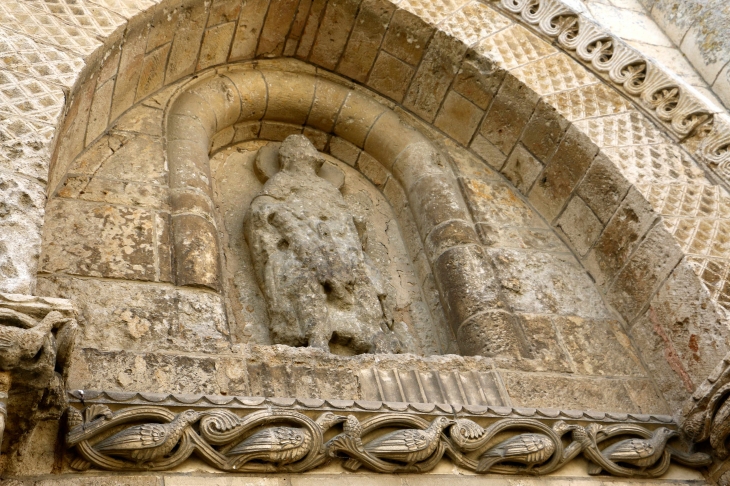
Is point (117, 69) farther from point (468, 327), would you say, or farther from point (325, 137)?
point (468, 327)

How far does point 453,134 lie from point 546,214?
2.75 feet

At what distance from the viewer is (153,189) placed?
433 cm

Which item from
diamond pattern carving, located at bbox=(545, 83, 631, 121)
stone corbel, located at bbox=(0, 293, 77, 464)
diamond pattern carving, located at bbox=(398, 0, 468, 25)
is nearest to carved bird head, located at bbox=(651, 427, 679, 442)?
diamond pattern carving, located at bbox=(545, 83, 631, 121)

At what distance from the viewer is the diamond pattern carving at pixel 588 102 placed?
16.6 ft

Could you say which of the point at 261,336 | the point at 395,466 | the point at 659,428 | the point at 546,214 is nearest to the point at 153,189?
the point at 261,336

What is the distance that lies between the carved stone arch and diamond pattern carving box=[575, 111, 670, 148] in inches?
34.1

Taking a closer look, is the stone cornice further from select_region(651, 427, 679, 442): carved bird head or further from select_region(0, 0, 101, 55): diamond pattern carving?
select_region(0, 0, 101, 55): diamond pattern carving

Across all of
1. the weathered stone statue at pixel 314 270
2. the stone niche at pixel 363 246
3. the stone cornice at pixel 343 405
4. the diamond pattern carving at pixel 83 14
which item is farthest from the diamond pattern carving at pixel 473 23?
the stone cornice at pixel 343 405

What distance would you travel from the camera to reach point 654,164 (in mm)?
4789

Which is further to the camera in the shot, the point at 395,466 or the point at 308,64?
the point at 308,64

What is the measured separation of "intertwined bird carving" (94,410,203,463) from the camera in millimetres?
2924

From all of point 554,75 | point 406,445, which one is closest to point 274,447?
point 406,445

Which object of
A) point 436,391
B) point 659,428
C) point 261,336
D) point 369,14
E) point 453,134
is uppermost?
point 369,14

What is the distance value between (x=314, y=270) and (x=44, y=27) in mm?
1735
